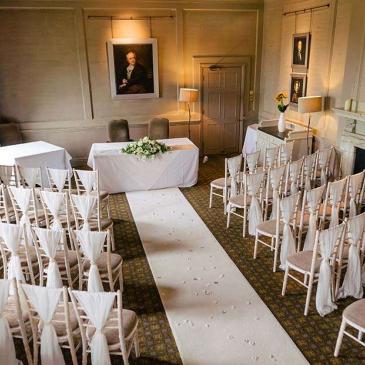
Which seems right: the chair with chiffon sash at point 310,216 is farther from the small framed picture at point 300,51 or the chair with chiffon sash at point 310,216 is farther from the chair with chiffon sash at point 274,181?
the small framed picture at point 300,51

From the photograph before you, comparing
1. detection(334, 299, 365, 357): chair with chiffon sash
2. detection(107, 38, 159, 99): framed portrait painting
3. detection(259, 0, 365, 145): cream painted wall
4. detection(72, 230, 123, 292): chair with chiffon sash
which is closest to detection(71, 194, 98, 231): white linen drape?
detection(72, 230, 123, 292): chair with chiffon sash

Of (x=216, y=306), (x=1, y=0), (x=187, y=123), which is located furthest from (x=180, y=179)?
(x=1, y=0)

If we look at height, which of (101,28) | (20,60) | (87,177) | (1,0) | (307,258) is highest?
(1,0)

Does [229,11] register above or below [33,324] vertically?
above

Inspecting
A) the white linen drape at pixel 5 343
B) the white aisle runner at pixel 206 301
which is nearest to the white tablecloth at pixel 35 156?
the white aisle runner at pixel 206 301

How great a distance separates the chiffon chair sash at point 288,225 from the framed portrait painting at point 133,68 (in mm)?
5630

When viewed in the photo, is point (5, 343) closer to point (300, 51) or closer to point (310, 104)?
point (310, 104)

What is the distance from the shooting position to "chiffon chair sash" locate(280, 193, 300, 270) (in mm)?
4231

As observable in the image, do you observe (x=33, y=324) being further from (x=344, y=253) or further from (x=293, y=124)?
(x=293, y=124)

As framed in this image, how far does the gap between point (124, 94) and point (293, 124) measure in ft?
12.5

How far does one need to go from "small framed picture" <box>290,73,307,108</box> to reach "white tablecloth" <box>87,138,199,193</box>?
2453 mm

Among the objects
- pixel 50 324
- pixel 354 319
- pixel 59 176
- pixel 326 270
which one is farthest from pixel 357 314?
pixel 59 176

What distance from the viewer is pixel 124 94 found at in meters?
8.96

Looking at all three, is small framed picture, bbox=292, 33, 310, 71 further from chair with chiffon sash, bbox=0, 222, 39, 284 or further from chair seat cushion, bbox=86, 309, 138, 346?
chair seat cushion, bbox=86, 309, 138, 346
